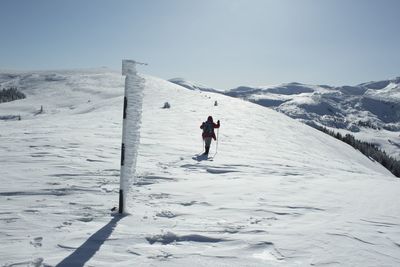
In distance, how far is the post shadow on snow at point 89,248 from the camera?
4492mm

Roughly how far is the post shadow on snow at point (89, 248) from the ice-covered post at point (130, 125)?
2.94ft

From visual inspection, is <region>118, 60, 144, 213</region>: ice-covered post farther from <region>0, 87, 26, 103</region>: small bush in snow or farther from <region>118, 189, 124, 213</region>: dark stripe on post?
<region>0, 87, 26, 103</region>: small bush in snow

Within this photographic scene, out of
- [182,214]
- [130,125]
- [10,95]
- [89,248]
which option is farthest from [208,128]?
[10,95]

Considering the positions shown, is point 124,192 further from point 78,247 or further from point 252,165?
point 252,165

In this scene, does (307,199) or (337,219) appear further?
(307,199)

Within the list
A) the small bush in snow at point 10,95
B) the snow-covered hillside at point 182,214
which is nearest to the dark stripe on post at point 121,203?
the snow-covered hillside at point 182,214

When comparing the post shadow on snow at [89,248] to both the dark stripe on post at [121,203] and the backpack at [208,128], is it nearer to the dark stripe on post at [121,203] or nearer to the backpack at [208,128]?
the dark stripe on post at [121,203]

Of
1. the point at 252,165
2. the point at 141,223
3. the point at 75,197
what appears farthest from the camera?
the point at 252,165

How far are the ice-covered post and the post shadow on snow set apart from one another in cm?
90

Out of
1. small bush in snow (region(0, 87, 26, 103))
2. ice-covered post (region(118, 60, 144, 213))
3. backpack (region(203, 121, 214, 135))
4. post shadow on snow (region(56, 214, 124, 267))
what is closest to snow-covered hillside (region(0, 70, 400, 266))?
post shadow on snow (region(56, 214, 124, 267))

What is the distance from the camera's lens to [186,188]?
367 inches

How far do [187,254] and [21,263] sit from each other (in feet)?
6.52

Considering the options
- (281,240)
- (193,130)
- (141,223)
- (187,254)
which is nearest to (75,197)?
(141,223)

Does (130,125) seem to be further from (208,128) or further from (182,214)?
(208,128)
